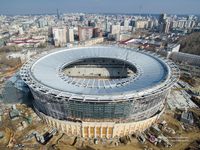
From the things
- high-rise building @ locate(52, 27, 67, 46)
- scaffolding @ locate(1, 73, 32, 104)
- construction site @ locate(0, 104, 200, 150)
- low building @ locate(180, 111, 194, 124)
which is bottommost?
construction site @ locate(0, 104, 200, 150)

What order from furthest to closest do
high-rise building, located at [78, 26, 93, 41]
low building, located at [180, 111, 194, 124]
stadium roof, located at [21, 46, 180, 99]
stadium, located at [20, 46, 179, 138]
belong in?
1. high-rise building, located at [78, 26, 93, 41]
2. low building, located at [180, 111, 194, 124]
3. stadium roof, located at [21, 46, 180, 99]
4. stadium, located at [20, 46, 179, 138]

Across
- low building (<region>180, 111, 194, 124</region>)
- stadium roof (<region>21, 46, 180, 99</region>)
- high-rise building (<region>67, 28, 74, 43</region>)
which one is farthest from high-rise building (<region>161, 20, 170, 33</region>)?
low building (<region>180, 111, 194, 124</region>)

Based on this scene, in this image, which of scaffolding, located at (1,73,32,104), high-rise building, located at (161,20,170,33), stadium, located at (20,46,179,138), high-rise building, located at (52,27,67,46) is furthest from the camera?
high-rise building, located at (161,20,170,33)

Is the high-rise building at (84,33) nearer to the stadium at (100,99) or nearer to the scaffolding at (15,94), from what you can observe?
the stadium at (100,99)

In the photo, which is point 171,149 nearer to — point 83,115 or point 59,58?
point 83,115

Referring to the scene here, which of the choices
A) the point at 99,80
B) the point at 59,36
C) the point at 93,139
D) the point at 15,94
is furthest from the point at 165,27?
the point at 93,139

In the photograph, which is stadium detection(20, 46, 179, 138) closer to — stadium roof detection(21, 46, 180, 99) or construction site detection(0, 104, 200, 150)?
stadium roof detection(21, 46, 180, 99)

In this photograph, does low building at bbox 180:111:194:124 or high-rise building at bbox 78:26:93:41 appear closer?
low building at bbox 180:111:194:124

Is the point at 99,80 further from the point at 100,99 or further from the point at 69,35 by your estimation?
the point at 69,35

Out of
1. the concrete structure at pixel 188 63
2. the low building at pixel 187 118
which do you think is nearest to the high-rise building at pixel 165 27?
the concrete structure at pixel 188 63
